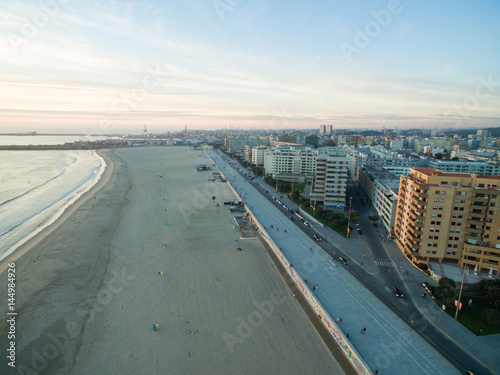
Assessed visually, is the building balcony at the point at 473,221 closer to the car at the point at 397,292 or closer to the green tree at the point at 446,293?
the green tree at the point at 446,293

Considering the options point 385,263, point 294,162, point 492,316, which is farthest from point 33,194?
point 492,316

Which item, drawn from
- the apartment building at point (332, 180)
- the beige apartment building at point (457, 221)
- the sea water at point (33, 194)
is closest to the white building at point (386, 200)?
the apartment building at point (332, 180)

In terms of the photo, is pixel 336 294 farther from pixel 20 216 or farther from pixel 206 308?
pixel 20 216

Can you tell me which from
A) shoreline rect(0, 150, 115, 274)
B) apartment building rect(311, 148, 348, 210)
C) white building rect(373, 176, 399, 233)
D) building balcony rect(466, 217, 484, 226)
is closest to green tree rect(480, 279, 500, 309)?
building balcony rect(466, 217, 484, 226)

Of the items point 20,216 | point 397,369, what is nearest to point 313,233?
point 397,369

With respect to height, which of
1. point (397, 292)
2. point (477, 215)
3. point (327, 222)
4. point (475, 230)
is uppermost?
point (477, 215)

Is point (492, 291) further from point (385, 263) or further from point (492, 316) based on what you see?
point (385, 263)
